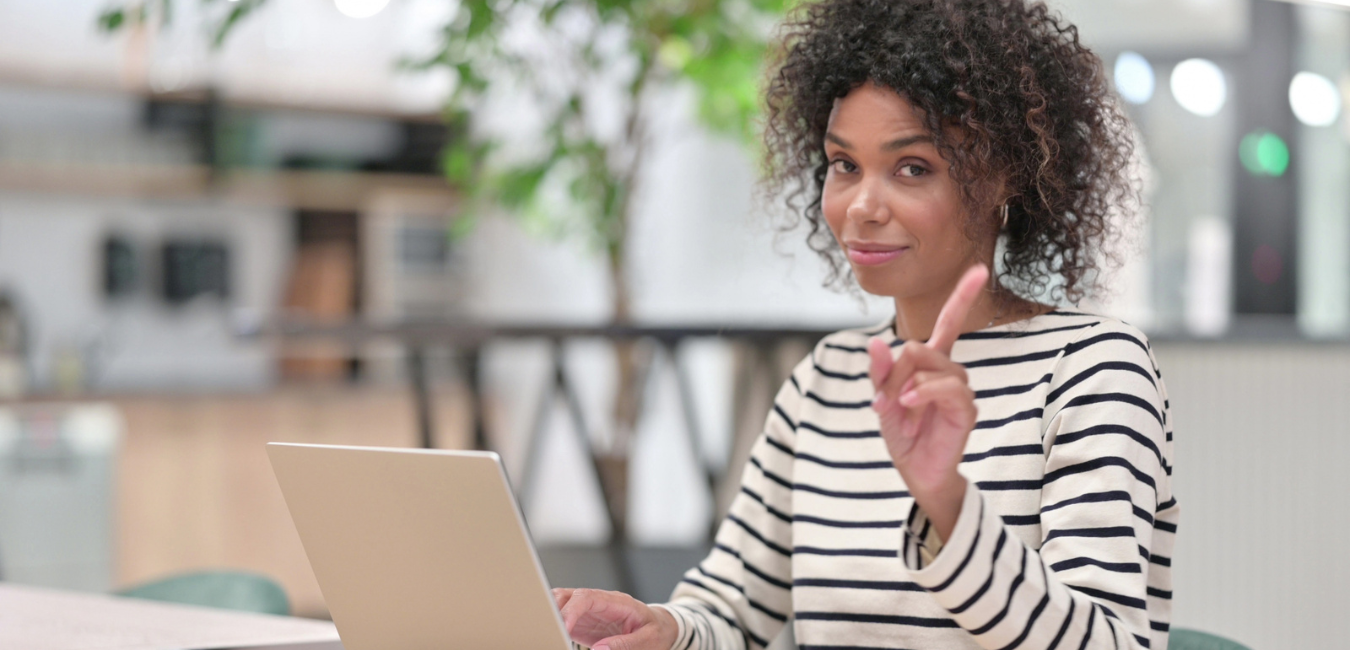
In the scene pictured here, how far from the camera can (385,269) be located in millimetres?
5305

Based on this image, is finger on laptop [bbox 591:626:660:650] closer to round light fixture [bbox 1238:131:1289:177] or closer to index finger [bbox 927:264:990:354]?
index finger [bbox 927:264:990:354]

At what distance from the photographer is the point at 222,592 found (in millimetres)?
1838

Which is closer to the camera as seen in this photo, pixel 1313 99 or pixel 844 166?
pixel 844 166

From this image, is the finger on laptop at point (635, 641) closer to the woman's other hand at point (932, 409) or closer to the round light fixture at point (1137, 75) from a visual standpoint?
the woman's other hand at point (932, 409)

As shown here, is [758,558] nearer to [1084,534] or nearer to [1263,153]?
[1084,534]

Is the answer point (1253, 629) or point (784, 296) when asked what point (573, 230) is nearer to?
point (784, 296)

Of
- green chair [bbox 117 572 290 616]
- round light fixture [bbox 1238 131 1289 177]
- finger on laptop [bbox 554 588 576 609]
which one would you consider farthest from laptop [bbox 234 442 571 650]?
round light fixture [bbox 1238 131 1289 177]

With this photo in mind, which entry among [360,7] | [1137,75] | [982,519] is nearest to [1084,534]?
[982,519]

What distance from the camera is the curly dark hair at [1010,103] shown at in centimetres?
114

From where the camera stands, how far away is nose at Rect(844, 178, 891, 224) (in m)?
1.13

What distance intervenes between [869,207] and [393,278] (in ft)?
14.4

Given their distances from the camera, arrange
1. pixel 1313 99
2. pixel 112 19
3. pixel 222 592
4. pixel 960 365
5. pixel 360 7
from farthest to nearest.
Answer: pixel 360 7
pixel 1313 99
pixel 112 19
pixel 222 592
pixel 960 365

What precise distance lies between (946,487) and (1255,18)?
2.87 metres

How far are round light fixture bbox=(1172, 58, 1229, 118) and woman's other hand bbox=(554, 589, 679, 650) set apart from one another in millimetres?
2710
